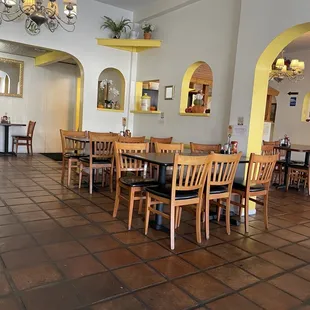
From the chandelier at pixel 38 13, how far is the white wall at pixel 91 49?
0.13 m

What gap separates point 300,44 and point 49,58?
6.29 m

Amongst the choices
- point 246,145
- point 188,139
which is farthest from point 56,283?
point 188,139

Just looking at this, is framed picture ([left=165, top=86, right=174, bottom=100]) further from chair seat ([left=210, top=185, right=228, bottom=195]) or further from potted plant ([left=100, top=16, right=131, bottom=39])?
chair seat ([left=210, top=185, right=228, bottom=195])

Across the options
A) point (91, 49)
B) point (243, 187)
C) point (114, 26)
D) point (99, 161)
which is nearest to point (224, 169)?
point (243, 187)

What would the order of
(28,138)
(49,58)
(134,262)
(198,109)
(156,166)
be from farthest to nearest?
(28,138)
(49,58)
(198,109)
(156,166)
(134,262)

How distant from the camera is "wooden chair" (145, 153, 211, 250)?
9.30 ft

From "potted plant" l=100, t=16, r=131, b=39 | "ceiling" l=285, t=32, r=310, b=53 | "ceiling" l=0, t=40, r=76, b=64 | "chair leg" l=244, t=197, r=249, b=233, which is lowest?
"chair leg" l=244, t=197, r=249, b=233

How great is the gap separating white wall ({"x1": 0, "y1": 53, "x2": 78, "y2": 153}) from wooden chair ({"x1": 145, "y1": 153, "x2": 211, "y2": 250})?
6.88 m

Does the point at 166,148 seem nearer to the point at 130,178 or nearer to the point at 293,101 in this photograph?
the point at 130,178

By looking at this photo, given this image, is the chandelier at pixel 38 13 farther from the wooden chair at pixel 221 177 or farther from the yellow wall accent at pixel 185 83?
the wooden chair at pixel 221 177

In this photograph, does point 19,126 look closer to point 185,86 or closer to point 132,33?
point 132,33

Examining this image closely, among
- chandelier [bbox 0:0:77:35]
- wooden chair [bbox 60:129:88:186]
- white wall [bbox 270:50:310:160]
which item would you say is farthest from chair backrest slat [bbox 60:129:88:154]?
white wall [bbox 270:50:310:160]

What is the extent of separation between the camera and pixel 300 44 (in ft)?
25.7

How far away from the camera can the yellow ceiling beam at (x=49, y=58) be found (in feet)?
24.2
